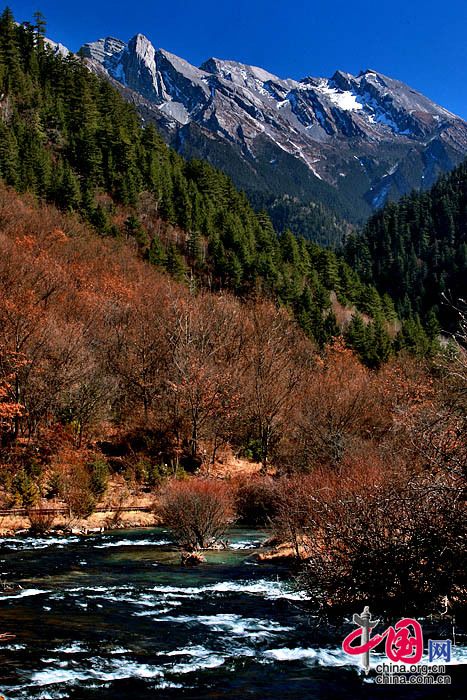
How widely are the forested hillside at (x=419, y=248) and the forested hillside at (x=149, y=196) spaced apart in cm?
4048

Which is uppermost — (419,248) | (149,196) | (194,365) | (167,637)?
(419,248)

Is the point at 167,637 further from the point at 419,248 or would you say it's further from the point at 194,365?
the point at 419,248

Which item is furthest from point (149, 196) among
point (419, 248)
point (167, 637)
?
point (419, 248)

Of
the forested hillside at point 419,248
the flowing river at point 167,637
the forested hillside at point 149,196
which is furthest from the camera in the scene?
the forested hillside at point 419,248

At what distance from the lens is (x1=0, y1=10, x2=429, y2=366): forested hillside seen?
73500 mm

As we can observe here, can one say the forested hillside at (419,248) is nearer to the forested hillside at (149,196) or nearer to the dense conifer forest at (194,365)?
the dense conifer forest at (194,365)

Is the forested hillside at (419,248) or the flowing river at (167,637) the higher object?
the forested hillside at (419,248)

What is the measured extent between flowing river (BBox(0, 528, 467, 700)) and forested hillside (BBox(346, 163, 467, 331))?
4472 inches

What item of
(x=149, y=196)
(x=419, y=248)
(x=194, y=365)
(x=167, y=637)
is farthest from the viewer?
(x=419, y=248)

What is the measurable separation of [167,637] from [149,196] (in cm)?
7859

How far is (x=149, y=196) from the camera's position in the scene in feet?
277

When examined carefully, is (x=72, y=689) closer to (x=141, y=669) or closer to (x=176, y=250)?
(x=141, y=669)

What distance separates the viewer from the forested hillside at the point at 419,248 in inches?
5359

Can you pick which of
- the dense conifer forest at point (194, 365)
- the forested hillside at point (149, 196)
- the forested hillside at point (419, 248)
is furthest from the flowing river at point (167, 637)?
the forested hillside at point (419, 248)
